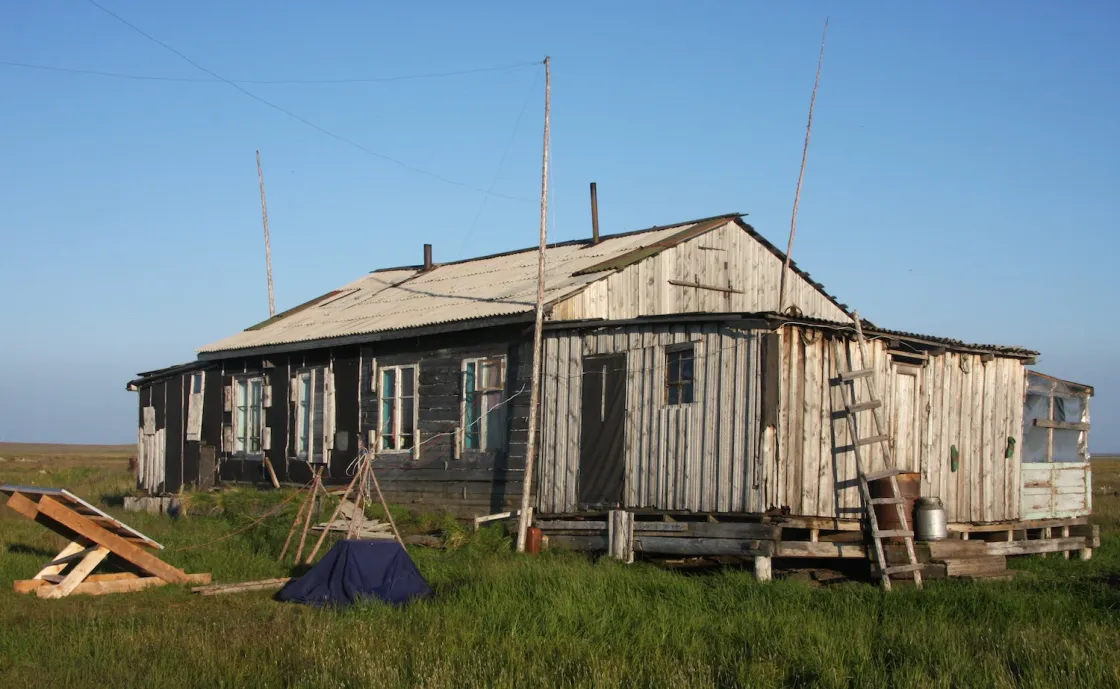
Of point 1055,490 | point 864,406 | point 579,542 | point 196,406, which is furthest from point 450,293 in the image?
point 1055,490

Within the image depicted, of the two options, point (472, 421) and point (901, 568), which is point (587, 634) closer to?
point (901, 568)

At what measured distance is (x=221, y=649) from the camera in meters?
10.5

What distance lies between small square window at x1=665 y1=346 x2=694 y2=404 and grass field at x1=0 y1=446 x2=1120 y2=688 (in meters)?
2.55

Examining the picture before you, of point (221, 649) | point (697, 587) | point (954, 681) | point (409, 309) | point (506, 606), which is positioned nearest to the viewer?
point (954, 681)

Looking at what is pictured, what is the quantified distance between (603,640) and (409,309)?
13.3 meters

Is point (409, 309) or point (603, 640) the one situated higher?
point (409, 309)

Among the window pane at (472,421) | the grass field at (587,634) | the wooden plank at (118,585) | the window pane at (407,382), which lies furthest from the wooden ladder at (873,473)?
the wooden plank at (118,585)

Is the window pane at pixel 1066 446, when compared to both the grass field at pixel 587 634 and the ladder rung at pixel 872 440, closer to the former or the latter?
the grass field at pixel 587 634

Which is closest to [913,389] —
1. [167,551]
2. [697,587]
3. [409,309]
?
[697,587]

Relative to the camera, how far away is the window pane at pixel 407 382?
21422mm

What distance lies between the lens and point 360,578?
13.0m

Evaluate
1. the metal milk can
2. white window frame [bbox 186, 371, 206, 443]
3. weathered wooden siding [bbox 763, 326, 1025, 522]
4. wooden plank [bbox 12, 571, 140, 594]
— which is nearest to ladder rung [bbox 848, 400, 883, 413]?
weathered wooden siding [bbox 763, 326, 1025, 522]

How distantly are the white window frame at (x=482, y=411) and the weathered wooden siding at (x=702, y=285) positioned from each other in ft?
5.12

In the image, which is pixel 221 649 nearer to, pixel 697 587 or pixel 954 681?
pixel 697 587
